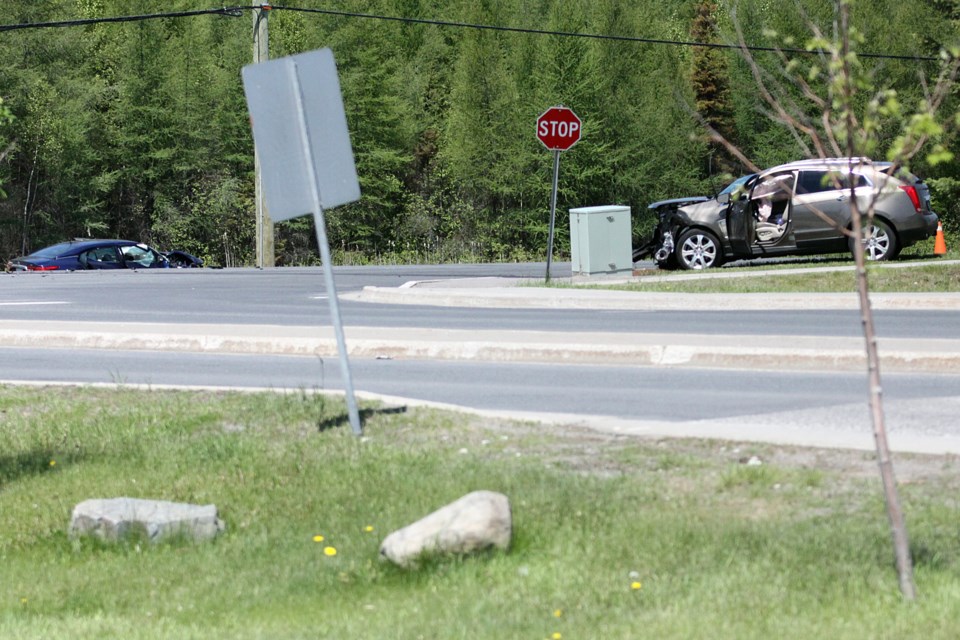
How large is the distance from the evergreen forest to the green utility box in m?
29.8

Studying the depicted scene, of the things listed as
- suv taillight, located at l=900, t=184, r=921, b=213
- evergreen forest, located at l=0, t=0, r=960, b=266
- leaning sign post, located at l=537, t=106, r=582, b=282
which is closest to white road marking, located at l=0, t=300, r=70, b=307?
leaning sign post, located at l=537, t=106, r=582, b=282

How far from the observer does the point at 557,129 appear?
71.3ft

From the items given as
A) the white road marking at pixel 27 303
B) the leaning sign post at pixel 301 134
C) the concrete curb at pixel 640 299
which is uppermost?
the leaning sign post at pixel 301 134

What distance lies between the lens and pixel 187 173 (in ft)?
200

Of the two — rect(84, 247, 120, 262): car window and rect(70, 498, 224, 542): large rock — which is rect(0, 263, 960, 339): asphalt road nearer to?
rect(84, 247, 120, 262): car window

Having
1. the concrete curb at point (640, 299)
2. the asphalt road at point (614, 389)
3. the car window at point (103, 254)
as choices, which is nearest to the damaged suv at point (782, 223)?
the concrete curb at point (640, 299)

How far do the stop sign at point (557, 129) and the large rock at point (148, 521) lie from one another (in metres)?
15.1

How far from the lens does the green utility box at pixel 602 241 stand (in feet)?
76.6

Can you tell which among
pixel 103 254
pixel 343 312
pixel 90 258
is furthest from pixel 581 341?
pixel 103 254

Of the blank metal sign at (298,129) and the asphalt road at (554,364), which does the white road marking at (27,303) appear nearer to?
the asphalt road at (554,364)

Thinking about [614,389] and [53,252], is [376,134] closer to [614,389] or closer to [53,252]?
[53,252]

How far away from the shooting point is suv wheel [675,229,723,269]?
2433 cm

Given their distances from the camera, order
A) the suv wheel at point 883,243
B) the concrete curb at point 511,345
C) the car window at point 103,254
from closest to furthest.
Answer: the concrete curb at point 511,345, the suv wheel at point 883,243, the car window at point 103,254

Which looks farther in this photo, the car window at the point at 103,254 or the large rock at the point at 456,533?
the car window at the point at 103,254
